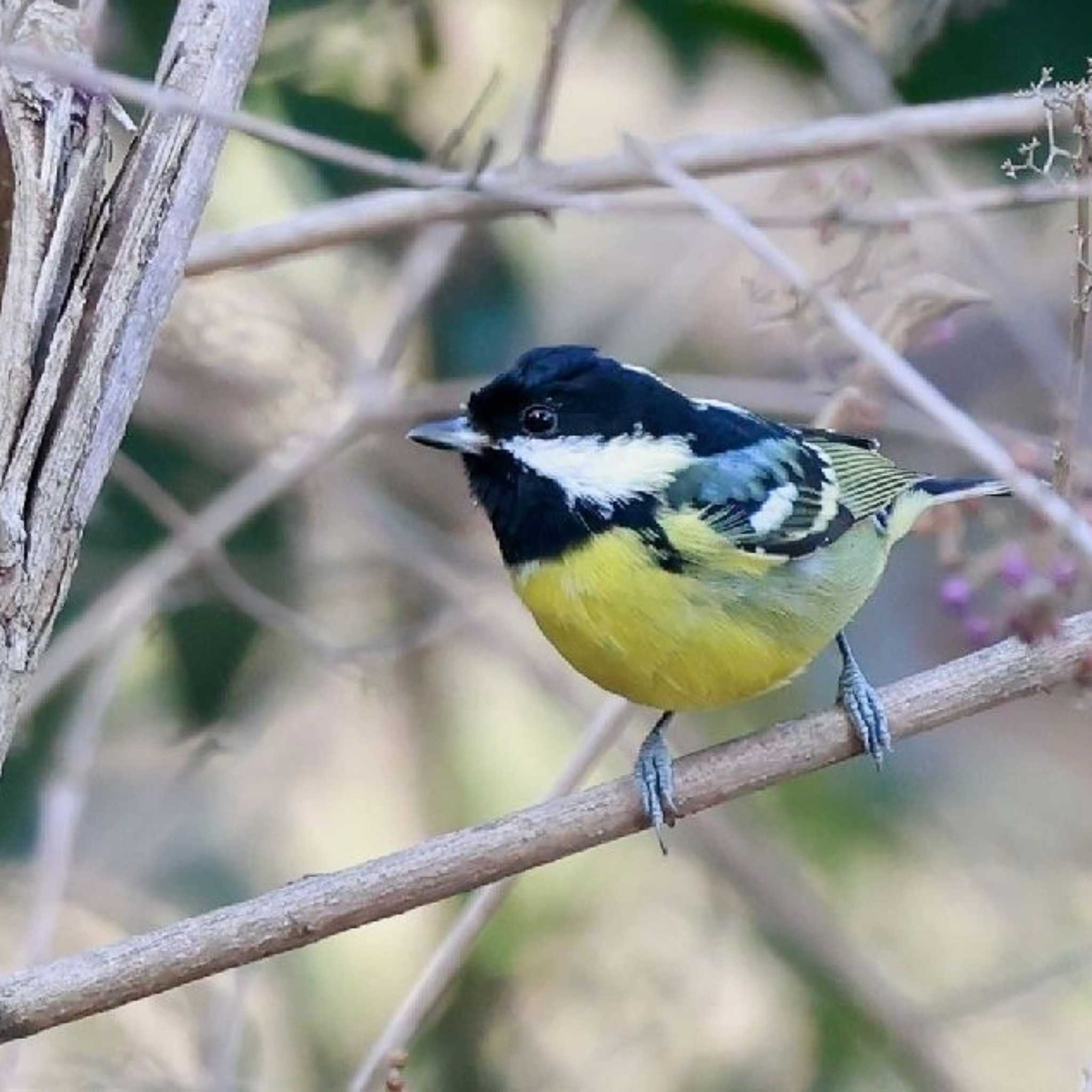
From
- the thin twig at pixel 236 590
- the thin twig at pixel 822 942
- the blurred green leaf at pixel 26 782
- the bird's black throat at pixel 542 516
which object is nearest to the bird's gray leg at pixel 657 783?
the bird's black throat at pixel 542 516

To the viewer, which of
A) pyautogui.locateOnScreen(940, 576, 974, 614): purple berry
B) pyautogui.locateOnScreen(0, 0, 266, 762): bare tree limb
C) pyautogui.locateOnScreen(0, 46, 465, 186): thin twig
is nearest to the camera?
pyautogui.locateOnScreen(0, 46, 465, 186): thin twig

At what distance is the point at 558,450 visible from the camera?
7.01 feet

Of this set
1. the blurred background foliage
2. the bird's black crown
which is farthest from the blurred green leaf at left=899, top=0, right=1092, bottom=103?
the bird's black crown

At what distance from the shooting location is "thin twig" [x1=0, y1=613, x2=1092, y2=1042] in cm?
167

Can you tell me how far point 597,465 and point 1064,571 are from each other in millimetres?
535

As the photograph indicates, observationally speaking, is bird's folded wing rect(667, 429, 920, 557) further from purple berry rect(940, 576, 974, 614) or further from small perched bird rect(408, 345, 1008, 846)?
purple berry rect(940, 576, 974, 614)

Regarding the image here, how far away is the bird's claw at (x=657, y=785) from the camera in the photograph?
1919 millimetres

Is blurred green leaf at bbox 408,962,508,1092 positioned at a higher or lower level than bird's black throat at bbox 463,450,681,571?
lower

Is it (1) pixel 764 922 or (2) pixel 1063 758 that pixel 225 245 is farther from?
(2) pixel 1063 758

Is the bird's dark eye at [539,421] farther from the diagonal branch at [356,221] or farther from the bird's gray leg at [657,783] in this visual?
the bird's gray leg at [657,783]

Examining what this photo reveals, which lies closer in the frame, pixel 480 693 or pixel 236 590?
pixel 236 590

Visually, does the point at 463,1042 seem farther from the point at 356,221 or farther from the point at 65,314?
the point at 65,314

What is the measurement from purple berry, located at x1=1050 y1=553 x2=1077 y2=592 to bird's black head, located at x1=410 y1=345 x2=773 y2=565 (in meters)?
0.46

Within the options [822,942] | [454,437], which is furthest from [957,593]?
[822,942]
